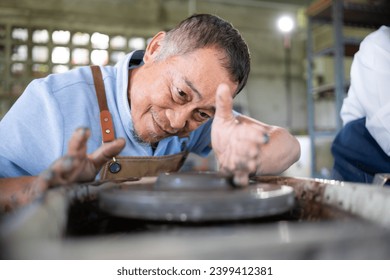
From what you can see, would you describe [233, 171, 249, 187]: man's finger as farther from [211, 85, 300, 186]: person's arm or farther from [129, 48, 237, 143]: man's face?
[129, 48, 237, 143]: man's face

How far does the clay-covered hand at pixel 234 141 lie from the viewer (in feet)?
2.55

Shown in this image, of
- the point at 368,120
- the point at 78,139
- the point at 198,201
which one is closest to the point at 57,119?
the point at 78,139

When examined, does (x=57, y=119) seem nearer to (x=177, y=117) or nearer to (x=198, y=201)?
(x=177, y=117)

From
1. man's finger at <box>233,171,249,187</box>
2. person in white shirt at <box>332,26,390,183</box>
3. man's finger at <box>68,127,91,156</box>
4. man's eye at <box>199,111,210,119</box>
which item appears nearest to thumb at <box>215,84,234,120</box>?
man's finger at <box>233,171,249,187</box>

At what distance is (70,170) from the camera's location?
2.38ft

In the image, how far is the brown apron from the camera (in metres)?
1.34

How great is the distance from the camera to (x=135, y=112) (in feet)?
4.56

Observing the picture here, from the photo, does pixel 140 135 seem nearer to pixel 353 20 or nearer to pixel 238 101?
pixel 353 20

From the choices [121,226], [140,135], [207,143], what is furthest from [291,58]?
[121,226]

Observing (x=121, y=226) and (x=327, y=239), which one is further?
(x=121, y=226)

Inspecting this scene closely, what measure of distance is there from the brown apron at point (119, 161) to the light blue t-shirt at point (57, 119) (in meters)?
0.03

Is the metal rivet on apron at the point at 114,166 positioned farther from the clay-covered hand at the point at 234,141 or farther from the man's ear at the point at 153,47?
the clay-covered hand at the point at 234,141

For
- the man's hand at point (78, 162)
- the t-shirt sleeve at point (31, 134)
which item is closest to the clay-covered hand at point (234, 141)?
the man's hand at point (78, 162)
